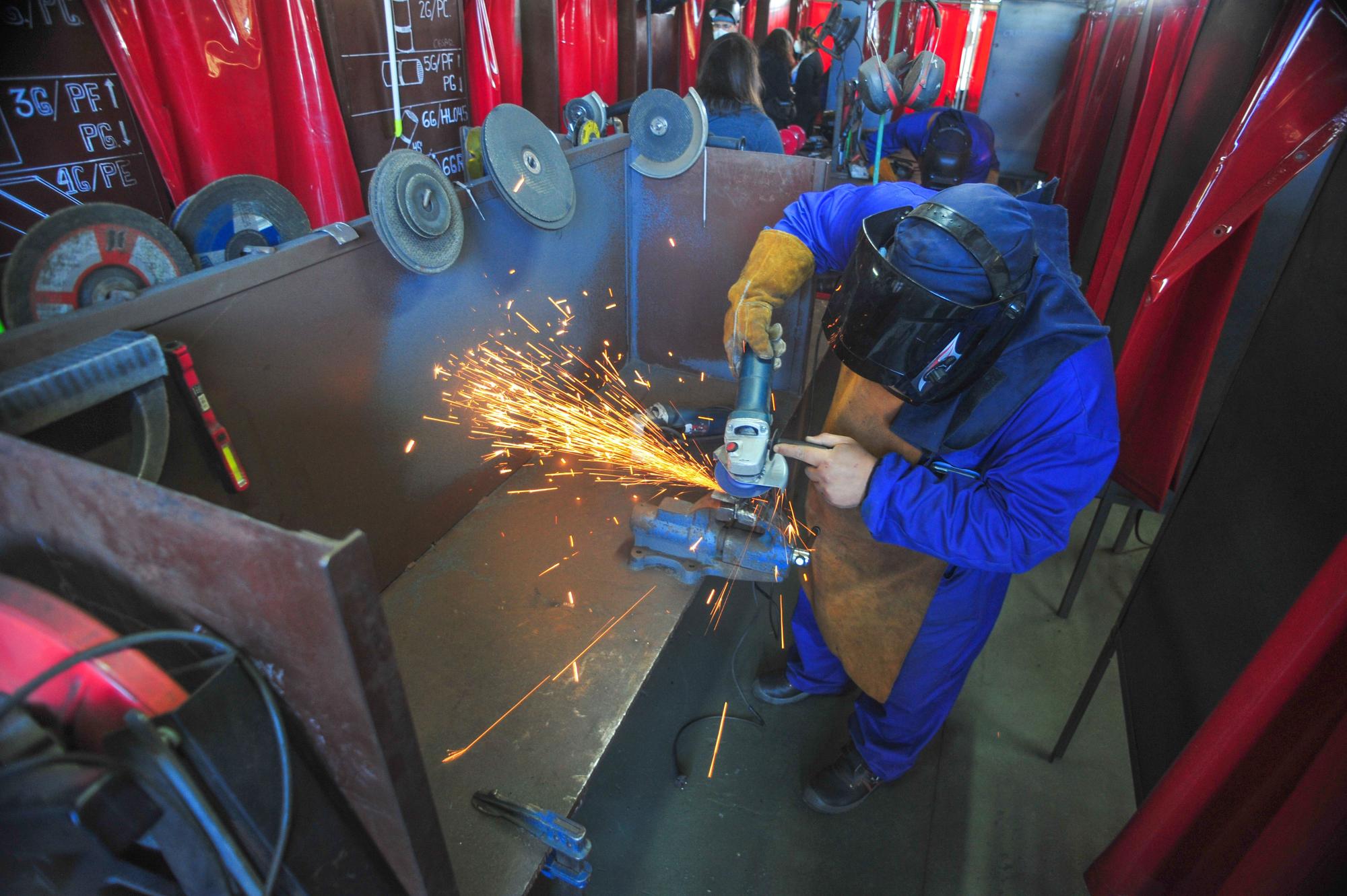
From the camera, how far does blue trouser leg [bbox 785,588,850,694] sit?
9.14 feet

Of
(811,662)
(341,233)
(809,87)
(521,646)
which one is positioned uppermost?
(341,233)

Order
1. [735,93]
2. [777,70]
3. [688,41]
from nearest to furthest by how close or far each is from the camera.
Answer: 1. [735,93]
2. [777,70]
3. [688,41]

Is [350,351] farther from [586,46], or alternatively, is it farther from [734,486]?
[586,46]

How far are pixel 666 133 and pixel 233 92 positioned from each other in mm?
1720

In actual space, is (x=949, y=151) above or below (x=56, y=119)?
below

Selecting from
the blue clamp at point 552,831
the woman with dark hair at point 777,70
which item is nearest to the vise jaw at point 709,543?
the blue clamp at point 552,831

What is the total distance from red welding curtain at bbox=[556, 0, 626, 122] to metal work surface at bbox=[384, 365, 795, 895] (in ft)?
14.6

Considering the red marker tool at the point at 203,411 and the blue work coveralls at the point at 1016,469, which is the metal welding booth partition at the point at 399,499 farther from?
the blue work coveralls at the point at 1016,469

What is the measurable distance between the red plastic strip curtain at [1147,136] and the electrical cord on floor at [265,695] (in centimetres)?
415

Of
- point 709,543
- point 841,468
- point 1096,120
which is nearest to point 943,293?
point 841,468

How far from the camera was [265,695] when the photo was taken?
0.84 meters

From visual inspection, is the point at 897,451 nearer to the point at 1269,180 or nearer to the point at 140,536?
the point at 1269,180

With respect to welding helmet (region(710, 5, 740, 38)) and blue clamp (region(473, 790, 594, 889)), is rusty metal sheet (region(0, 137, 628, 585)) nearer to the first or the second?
blue clamp (region(473, 790, 594, 889))

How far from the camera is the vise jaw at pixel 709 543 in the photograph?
7.11 ft
